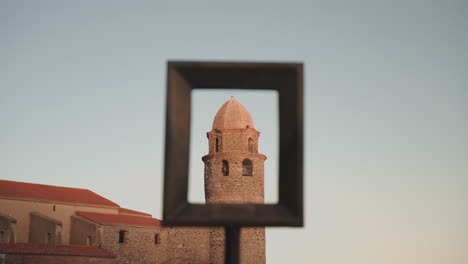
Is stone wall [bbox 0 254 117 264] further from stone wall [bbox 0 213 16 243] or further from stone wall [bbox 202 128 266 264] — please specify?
stone wall [bbox 202 128 266 264]

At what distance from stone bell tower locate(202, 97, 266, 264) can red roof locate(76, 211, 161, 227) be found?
4465 mm

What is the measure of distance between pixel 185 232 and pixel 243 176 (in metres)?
5.26

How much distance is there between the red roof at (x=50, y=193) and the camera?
33.0 meters

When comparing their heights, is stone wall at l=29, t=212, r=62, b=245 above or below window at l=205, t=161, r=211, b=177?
below

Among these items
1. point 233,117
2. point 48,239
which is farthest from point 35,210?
point 233,117

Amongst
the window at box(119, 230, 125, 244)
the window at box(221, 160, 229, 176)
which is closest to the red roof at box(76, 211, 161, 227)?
the window at box(119, 230, 125, 244)

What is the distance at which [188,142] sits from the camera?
437 cm

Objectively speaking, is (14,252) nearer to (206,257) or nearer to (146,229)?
(146,229)

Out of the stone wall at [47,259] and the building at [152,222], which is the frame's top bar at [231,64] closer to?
the stone wall at [47,259]

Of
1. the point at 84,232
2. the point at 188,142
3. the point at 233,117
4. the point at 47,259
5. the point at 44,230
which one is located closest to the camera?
the point at 188,142

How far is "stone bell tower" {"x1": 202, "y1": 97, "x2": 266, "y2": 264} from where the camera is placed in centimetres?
3316

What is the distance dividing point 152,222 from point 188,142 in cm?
3264

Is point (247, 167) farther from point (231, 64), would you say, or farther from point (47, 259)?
point (231, 64)

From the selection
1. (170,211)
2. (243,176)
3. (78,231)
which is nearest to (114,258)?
(78,231)
